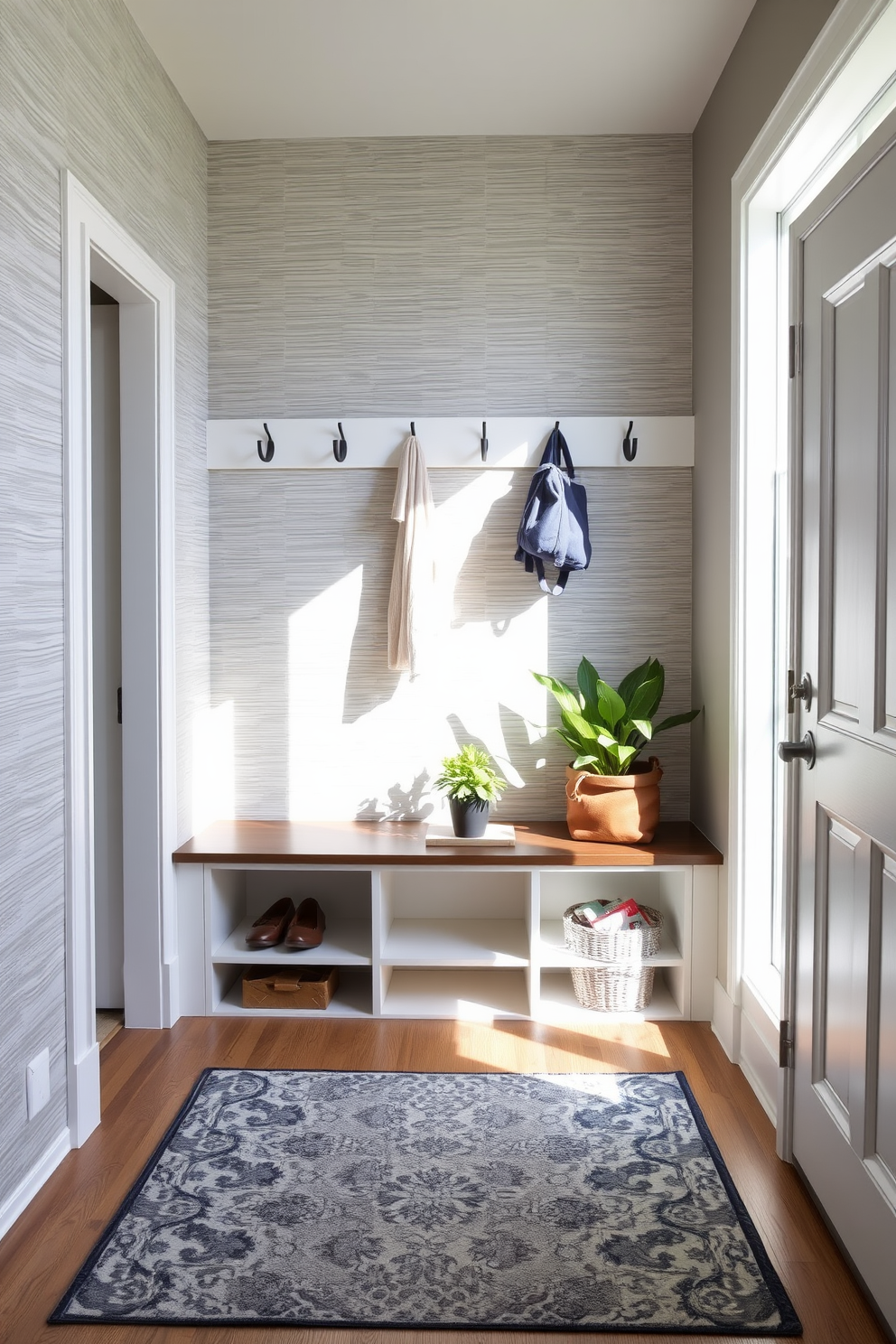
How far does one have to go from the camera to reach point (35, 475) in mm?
2059

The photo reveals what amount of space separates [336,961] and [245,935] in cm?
33

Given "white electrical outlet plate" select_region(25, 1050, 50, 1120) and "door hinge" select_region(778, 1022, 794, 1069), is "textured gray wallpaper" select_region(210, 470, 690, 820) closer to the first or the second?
"door hinge" select_region(778, 1022, 794, 1069)

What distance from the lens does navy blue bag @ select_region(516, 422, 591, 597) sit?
120 inches

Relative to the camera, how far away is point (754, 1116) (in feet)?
→ 7.73

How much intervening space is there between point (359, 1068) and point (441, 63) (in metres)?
2.77

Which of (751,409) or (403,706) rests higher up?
(751,409)

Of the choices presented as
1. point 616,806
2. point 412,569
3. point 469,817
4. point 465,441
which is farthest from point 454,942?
point 465,441

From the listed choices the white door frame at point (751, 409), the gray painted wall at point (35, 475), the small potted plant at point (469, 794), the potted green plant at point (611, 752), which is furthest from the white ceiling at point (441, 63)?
the small potted plant at point (469, 794)

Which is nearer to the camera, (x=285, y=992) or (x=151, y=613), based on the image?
(x=151, y=613)

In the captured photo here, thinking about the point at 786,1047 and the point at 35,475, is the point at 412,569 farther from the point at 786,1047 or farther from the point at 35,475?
the point at 786,1047

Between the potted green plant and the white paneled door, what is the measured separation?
2.92ft

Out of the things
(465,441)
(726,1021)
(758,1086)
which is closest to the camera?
(758,1086)

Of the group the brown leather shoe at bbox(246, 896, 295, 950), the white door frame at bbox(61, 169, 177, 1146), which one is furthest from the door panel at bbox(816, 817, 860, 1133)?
the white door frame at bbox(61, 169, 177, 1146)

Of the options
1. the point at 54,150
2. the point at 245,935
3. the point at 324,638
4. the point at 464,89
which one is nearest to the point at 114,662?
the point at 324,638
